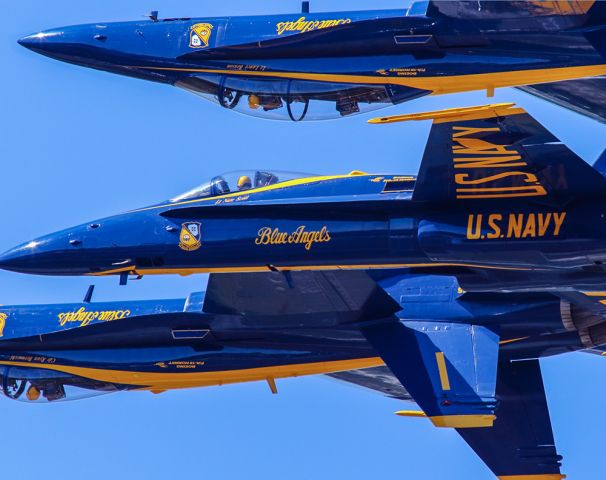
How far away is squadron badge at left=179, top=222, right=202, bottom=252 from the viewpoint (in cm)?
2581

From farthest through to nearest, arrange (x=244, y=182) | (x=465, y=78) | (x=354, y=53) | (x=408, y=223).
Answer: (x=354, y=53) → (x=244, y=182) → (x=465, y=78) → (x=408, y=223)

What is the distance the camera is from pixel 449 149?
2311 cm

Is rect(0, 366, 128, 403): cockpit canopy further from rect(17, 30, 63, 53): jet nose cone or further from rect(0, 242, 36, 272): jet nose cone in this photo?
rect(17, 30, 63, 53): jet nose cone

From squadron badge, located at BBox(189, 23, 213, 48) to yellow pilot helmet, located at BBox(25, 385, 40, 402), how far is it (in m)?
7.09

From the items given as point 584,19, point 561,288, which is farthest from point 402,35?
point 561,288

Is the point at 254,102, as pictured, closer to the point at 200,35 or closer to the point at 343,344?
the point at 200,35

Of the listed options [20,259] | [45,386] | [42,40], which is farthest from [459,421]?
[42,40]

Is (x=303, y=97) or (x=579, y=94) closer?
(x=303, y=97)

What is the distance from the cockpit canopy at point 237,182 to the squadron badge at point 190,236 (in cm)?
67

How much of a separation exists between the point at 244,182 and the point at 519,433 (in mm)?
6355

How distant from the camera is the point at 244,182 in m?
26.3

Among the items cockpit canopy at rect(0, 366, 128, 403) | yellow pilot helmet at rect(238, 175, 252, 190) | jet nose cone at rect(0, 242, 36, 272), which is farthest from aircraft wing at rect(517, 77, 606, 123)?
cockpit canopy at rect(0, 366, 128, 403)

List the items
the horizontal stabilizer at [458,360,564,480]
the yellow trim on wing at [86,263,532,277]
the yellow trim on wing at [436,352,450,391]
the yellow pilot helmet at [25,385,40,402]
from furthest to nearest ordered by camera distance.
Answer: the yellow pilot helmet at [25,385,40,402], the horizontal stabilizer at [458,360,564,480], the yellow trim on wing at [436,352,450,391], the yellow trim on wing at [86,263,532,277]

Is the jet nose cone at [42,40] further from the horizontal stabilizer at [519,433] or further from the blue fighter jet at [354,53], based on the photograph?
the horizontal stabilizer at [519,433]
